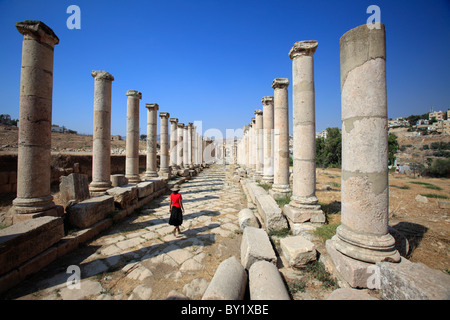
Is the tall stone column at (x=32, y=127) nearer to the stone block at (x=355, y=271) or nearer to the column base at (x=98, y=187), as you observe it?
the column base at (x=98, y=187)

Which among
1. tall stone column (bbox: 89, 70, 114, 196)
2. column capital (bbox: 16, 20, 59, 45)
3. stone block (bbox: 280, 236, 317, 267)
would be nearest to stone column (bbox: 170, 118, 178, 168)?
tall stone column (bbox: 89, 70, 114, 196)

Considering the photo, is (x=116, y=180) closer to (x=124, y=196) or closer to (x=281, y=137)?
(x=124, y=196)

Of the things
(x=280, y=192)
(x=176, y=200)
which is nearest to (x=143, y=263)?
(x=176, y=200)

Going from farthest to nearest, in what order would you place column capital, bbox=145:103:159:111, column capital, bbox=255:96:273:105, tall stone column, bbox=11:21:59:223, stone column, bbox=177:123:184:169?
stone column, bbox=177:123:184:169, column capital, bbox=145:103:159:111, column capital, bbox=255:96:273:105, tall stone column, bbox=11:21:59:223

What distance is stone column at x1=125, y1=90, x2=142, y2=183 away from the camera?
948 centimetres

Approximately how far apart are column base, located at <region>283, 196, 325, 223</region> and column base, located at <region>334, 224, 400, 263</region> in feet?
5.44

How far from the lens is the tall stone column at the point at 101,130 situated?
699 centimetres

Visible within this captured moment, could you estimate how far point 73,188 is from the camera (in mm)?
5516

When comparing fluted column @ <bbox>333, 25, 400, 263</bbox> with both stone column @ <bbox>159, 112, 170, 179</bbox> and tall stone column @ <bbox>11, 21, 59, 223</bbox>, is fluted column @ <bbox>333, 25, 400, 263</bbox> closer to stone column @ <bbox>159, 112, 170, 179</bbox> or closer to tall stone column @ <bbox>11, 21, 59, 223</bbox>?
tall stone column @ <bbox>11, 21, 59, 223</bbox>

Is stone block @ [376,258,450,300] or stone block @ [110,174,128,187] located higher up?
stone block @ [110,174,128,187]

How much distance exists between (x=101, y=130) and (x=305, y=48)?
6.99 metres

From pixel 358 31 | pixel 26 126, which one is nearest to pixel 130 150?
pixel 26 126
